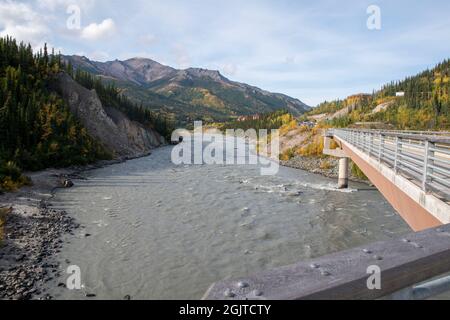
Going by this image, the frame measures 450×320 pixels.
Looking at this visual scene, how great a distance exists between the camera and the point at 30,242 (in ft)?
51.3

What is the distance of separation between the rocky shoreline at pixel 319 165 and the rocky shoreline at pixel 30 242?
101ft

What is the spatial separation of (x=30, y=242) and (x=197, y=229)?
8.40 m

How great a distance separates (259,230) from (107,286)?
932 cm

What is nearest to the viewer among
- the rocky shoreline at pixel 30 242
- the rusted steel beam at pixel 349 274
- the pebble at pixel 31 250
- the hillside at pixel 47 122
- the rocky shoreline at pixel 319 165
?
the rusted steel beam at pixel 349 274

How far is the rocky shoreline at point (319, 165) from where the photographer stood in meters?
40.1

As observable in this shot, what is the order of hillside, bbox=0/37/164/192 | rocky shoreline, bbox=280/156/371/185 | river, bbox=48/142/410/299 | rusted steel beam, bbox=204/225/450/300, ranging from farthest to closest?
rocky shoreline, bbox=280/156/371/185, hillside, bbox=0/37/164/192, river, bbox=48/142/410/299, rusted steel beam, bbox=204/225/450/300

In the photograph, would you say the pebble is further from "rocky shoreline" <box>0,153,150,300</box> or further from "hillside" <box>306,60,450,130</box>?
"hillside" <box>306,60,450,130</box>

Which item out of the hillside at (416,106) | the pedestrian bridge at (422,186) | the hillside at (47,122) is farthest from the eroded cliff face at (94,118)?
the hillside at (416,106)

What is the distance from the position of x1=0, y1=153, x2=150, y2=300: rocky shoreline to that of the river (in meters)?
0.58

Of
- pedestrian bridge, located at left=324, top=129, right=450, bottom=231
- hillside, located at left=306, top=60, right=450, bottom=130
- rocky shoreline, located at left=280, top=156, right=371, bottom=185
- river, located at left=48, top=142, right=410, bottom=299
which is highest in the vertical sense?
hillside, located at left=306, top=60, right=450, bottom=130

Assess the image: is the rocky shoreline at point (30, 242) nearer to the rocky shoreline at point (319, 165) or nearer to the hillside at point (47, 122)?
the hillside at point (47, 122)

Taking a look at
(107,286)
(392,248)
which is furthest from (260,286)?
(107,286)

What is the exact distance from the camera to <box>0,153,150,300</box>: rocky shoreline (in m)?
11.6

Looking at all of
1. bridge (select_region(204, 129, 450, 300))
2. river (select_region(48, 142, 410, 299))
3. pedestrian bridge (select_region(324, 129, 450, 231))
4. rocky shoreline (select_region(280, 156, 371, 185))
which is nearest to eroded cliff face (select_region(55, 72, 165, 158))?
river (select_region(48, 142, 410, 299))
